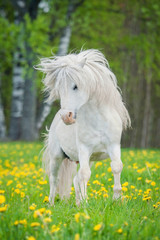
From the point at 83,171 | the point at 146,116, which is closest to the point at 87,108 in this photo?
the point at 83,171

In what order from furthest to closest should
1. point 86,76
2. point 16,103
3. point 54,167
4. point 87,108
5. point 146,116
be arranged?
point 146,116
point 16,103
point 54,167
point 87,108
point 86,76

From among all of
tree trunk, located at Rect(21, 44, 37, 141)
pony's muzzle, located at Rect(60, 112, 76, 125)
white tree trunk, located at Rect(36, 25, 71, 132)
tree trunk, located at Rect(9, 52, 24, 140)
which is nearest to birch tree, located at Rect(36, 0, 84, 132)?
white tree trunk, located at Rect(36, 25, 71, 132)

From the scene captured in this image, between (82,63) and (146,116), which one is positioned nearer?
(82,63)

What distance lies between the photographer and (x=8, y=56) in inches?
617

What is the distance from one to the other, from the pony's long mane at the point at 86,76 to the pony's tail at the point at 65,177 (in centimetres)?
127

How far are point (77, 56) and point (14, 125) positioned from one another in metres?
12.9

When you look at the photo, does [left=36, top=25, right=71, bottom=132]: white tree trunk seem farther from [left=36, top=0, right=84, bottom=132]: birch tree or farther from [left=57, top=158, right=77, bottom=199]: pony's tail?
[left=57, top=158, right=77, bottom=199]: pony's tail

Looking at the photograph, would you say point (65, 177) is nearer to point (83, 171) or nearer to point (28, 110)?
point (83, 171)

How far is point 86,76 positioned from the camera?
3.82 meters

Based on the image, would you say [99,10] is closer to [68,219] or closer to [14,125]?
[14,125]

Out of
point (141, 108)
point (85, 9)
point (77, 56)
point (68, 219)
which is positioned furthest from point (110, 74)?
point (141, 108)

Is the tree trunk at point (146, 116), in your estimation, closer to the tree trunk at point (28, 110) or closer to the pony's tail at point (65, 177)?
the tree trunk at point (28, 110)

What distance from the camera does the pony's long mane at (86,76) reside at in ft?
12.2

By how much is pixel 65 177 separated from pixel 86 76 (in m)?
1.85
